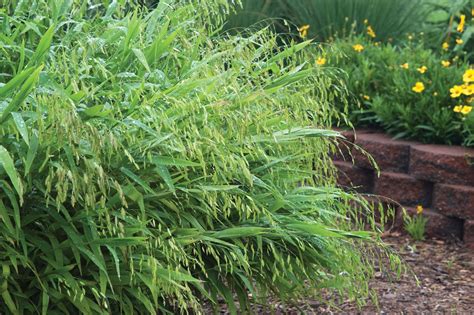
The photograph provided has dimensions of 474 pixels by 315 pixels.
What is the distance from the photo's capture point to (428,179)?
4379 mm

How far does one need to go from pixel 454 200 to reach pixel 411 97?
25.7 inches

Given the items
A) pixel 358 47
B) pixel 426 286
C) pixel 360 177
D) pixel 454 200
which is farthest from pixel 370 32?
pixel 426 286

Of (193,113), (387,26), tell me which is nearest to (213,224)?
Answer: (193,113)

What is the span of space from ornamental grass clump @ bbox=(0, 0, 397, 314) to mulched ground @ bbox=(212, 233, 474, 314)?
0.37 meters

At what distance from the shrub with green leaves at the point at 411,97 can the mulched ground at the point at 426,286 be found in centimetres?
52

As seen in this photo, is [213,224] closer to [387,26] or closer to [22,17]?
[22,17]

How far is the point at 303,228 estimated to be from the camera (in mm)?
2684

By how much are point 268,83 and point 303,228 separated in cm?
48

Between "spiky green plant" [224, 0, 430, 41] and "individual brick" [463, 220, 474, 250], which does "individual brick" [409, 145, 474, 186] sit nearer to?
"individual brick" [463, 220, 474, 250]

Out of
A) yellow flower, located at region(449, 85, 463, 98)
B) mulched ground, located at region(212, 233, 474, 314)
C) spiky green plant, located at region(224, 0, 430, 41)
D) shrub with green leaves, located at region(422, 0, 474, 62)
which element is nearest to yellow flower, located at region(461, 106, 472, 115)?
yellow flower, located at region(449, 85, 463, 98)

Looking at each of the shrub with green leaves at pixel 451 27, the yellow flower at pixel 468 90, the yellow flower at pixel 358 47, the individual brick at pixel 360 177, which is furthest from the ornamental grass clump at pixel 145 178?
the shrub with green leaves at pixel 451 27

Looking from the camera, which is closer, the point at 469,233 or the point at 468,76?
the point at 469,233

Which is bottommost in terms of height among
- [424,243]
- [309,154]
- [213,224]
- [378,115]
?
[424,243]

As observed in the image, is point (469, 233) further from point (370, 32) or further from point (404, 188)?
point (370, 32)
